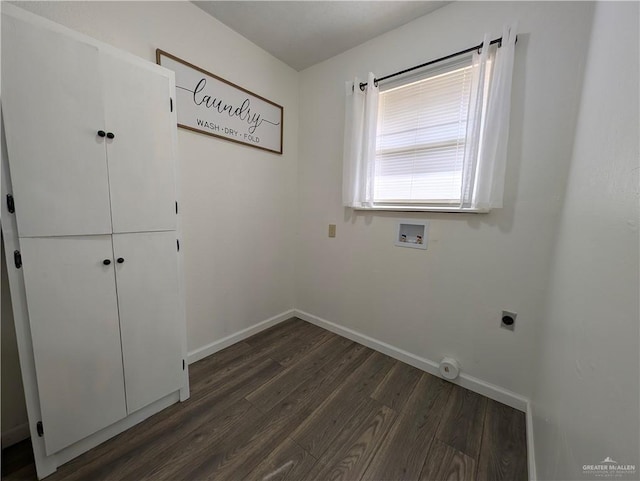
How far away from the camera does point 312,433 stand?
1.34 metres

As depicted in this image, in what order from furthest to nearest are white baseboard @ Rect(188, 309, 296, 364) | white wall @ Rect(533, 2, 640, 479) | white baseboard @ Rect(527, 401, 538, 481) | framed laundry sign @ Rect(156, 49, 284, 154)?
white baseboard @ Rect(188, 309, 296, 364), framed laundry sign @ Rect(156, 49, 284, 154), white baseboard @ Rect(527, 401, 538, 481), white wall @ Rect(533, 2, 640, 479)

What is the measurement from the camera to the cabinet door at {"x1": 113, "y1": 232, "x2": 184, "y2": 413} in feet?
4.11

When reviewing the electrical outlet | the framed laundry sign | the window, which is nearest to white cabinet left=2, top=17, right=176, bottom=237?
the framed laundry sign

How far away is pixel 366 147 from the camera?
1.96m

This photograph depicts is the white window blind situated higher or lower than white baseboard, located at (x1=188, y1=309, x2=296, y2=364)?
higher

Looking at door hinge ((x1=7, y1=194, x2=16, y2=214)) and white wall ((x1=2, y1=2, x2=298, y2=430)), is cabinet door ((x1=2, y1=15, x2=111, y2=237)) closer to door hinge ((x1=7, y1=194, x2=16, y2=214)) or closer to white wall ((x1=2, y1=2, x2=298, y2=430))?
door hinge ((x1=7, y1=194, x2=16, y2=214))

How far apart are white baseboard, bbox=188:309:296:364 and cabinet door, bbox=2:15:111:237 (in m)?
1.24

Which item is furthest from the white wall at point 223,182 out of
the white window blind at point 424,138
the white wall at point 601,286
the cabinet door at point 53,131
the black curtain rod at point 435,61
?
the white wall at point 601,286

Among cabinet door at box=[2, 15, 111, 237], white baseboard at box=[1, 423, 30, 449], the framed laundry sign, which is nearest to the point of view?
cabinet door at box=[2, 15, 111, 237]

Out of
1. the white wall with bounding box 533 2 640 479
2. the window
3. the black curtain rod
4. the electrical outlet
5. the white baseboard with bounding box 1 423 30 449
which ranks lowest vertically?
the white baseboard with bounding box 1 423 30 449

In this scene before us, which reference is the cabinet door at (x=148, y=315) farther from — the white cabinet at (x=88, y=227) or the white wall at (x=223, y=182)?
the white wall at (x=223, y=182)

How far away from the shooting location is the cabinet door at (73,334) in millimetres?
1016

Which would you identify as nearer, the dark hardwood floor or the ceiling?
the dark hardwood floor

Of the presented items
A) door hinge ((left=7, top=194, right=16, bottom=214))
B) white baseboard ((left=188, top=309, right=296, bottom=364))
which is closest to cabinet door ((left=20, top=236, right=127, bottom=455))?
door hinge ((left=7, top=194, right=16, bottom=214))
